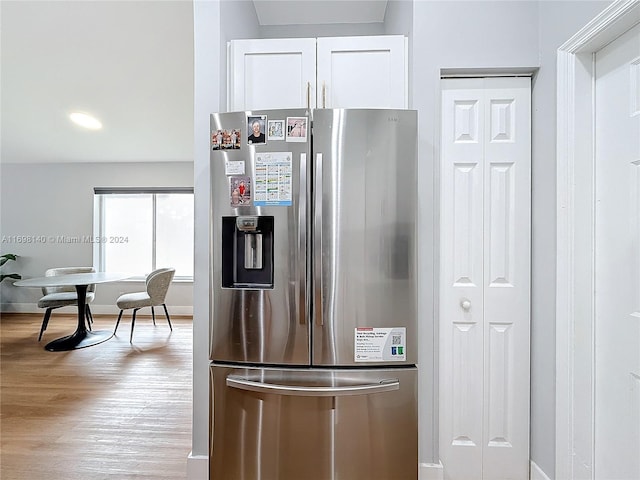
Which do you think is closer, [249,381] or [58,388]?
[249,381]

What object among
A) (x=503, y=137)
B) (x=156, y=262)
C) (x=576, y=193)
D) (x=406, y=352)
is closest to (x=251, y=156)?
(x=406, y=352)

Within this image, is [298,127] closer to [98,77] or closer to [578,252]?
[578,252]

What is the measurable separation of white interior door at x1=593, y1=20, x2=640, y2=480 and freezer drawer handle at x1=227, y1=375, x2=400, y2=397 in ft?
A: 2.91

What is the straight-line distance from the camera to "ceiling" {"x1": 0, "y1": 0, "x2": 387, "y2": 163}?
117 inches

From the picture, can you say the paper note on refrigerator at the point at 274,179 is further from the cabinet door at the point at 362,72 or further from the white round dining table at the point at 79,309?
the white round dining table at the point at 79,309

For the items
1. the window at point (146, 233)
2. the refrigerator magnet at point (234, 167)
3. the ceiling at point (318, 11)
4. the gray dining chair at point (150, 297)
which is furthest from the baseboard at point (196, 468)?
the window at point (146, 233)

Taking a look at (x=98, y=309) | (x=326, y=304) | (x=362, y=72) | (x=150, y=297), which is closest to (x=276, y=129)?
(x=362, y=72)

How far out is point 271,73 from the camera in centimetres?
183

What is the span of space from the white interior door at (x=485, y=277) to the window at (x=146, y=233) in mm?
4813

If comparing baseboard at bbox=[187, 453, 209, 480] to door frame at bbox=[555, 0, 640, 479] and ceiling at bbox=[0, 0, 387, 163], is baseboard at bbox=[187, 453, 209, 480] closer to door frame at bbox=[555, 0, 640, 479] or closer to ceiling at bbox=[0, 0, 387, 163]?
door frame at bbox=[555, 0, 640, 479]

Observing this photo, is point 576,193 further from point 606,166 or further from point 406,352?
point 406,352

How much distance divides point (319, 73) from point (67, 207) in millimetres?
5563

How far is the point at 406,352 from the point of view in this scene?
1.47 meters

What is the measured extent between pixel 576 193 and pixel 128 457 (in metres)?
2.78
